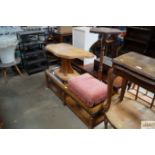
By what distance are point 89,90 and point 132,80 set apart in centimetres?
75

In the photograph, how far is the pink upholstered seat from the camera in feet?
6.03

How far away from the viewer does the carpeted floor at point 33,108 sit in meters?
2.13

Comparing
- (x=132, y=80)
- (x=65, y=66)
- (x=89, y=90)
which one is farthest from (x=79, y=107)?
(x=132, y=80)

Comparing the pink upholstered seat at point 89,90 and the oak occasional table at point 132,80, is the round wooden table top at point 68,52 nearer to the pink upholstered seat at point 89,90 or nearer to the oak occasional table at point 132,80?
the pink upholstered seat at point 89,90

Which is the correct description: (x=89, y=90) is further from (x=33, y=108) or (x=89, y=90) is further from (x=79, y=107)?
(x=33, y=108)

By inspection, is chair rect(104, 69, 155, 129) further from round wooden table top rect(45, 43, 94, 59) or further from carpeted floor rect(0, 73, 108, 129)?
round wooden table top rect(45, 43, 94, 59)

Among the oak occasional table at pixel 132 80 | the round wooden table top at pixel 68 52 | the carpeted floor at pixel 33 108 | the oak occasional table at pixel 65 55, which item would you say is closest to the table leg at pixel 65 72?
the oak occasional table at pixel 65 55

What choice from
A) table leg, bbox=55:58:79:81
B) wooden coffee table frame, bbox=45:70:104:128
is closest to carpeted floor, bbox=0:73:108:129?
wooden coffee table frame, bbox=45:70:104:128

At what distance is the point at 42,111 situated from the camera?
2.38 meters

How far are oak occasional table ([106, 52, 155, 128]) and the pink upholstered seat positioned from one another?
21 cm

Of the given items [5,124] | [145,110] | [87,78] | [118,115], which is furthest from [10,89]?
[145,110]

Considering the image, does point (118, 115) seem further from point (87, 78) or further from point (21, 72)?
point (21, 72)

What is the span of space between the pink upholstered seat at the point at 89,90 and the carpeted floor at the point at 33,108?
1.42ft

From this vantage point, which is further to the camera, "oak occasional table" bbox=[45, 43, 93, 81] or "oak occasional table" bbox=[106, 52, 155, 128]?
"oak occasional table" bbox=[45, 43, 93, 81]
